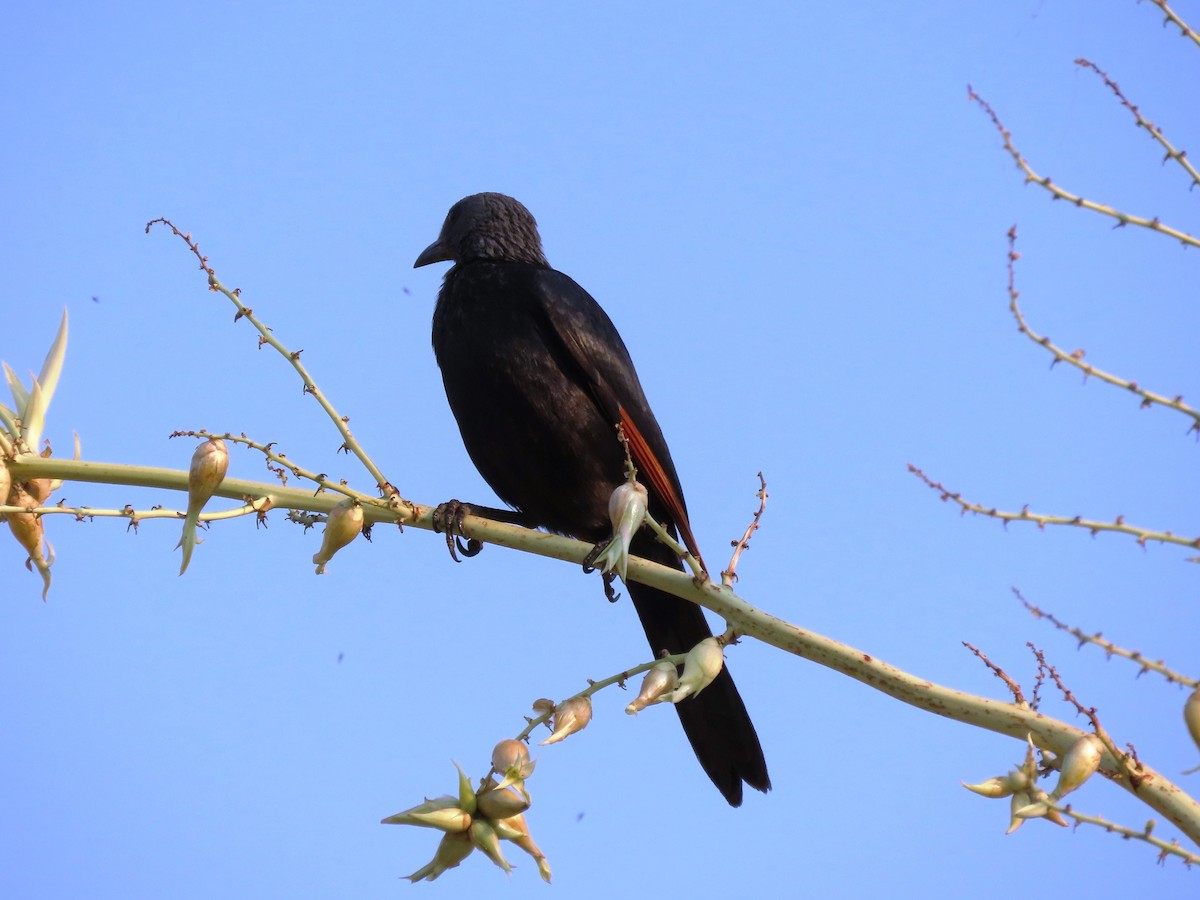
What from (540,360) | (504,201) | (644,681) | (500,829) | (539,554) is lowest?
(500,829)

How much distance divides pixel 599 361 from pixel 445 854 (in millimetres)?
2318

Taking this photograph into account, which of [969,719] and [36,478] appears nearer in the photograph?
[969,719]

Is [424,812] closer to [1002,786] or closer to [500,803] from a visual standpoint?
[500,803]

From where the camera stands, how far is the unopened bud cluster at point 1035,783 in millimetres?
1597

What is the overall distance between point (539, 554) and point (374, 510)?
298 mm

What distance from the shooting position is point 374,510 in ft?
6.75

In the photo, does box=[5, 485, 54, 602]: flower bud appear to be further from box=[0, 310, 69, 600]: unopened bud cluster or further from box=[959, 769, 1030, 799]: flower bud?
box=[959, 769, 1030, 799]: flower bud

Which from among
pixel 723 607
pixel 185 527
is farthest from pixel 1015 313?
pixel 185 527

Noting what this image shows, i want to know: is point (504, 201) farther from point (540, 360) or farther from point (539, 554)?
point (539, 554)

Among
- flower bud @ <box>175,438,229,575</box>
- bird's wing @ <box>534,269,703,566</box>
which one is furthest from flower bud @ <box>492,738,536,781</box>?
bird's wing @ <box>534,269,703,566</box>

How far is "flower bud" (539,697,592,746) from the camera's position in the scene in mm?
1917

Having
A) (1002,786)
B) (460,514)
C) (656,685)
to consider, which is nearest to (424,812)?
(656,685)

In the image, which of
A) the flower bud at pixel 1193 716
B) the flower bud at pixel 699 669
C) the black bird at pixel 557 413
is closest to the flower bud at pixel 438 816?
the flower bud at pixel 699 669

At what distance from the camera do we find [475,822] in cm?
179
